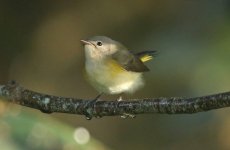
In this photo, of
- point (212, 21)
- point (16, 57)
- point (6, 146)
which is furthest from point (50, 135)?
point (16, 57)

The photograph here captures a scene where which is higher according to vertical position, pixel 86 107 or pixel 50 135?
pixel 86 107

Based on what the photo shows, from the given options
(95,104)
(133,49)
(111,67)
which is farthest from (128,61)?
(133,49)

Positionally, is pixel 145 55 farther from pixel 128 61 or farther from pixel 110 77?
pixel 110 77

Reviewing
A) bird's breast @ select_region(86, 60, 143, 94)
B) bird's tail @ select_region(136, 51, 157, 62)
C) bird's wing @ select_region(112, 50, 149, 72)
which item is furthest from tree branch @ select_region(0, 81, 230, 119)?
bird's tail @ select_region(136, 51, 157, 62)

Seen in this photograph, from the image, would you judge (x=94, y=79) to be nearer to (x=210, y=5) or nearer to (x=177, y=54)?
(x=177, y=54)

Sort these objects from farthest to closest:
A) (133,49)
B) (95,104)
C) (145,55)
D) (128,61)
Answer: (133,49), (145,55), (128,61), (95,104)
